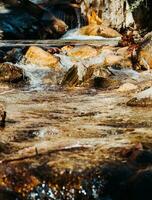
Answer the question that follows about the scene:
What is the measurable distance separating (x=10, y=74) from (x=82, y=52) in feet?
10.6

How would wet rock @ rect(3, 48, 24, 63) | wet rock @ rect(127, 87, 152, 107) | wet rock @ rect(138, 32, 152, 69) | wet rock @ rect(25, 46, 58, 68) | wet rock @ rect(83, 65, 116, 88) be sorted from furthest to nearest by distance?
wet rock @ rect(3, 48, 24, 63), wet rock @ rect(25, 46, 58, 68), wet rock @ rect(138, 32, 152, 69), wet rock @ rect(83, 65, 116, 88), wet rock @ rect(127, 87, 152, 107)

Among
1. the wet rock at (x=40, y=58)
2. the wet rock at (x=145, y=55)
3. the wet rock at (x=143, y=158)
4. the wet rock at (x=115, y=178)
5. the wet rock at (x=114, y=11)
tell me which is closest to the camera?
the wet rock at (x=115, y=178)

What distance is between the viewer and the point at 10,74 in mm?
13172

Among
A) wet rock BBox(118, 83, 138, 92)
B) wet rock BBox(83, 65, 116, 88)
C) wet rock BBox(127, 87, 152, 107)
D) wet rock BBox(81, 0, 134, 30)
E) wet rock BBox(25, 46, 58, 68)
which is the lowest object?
wet rock BBox(81, 0, 134, 30)

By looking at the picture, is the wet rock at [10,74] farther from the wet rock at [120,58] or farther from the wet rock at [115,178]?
the wet rock at [115,178]

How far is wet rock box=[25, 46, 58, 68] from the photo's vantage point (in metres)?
14.5

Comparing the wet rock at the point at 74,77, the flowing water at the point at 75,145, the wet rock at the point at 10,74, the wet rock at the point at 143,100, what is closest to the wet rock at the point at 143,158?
the flowing water at the point at 75,145

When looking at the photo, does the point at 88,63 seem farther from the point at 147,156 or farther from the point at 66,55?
the point at 147,156

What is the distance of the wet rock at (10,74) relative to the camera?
42.7 feet

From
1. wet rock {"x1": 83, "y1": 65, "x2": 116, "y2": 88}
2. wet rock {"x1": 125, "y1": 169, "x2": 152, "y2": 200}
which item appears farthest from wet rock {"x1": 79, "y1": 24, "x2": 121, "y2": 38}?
wet rock {"x1": 125, "y1": 169, "x2": 152, "y2": 200}

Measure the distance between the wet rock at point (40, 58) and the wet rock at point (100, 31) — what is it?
22.3 ft

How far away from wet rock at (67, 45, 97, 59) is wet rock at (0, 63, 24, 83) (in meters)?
2.56

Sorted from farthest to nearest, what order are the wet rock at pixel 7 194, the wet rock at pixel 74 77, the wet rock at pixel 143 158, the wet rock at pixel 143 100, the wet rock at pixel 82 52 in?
the wet rock at pixel 82 52, the wet rock at pixel 74 77, the wet rock at pixel 143 100, the wet rock at pixel 143 158, the wet rock at pixel 7 194

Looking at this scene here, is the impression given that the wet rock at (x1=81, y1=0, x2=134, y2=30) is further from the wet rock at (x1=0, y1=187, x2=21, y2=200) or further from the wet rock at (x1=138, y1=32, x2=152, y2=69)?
the wet rock at (x1=0, y1=187, x2=21, y2=200)
